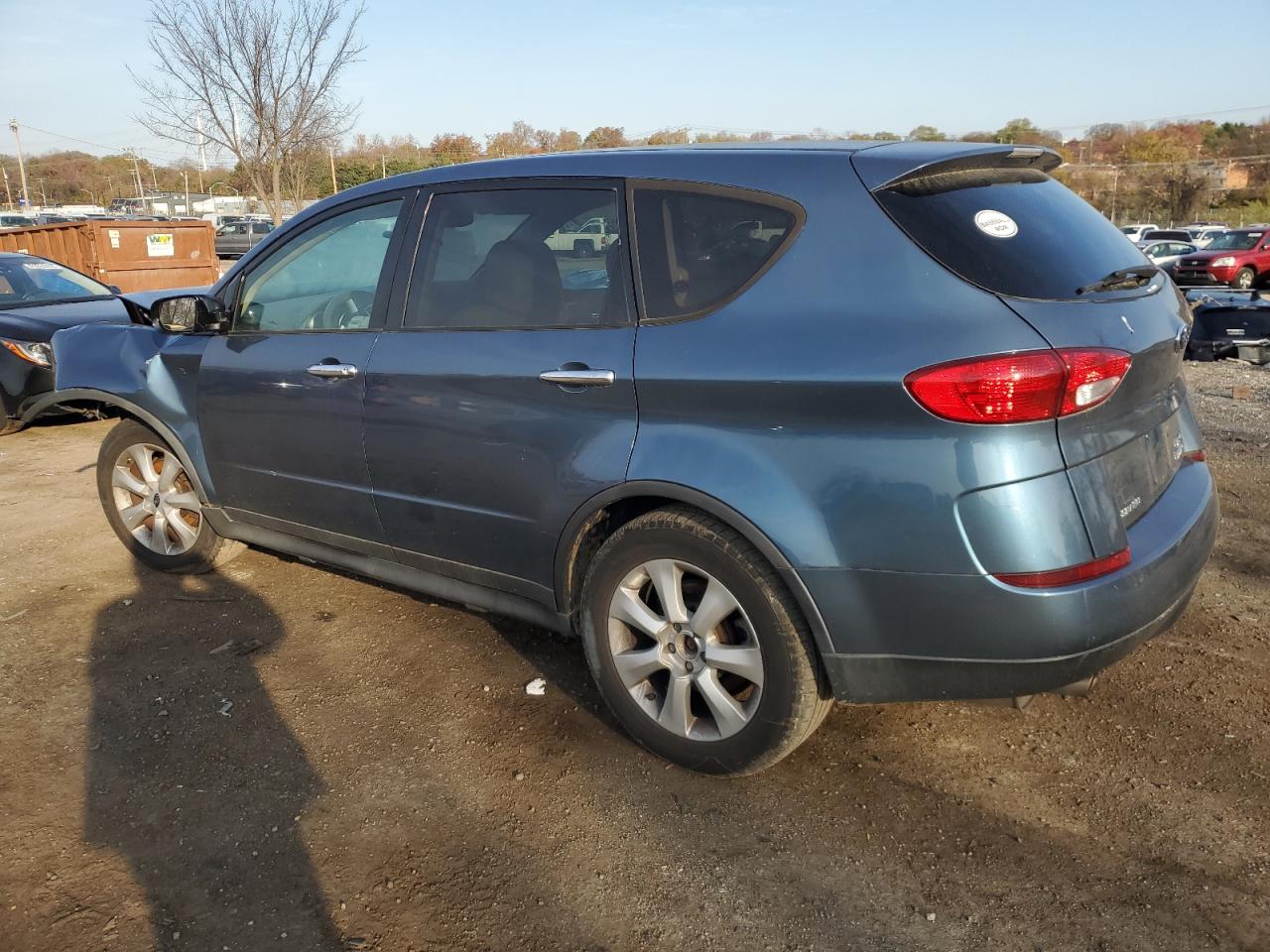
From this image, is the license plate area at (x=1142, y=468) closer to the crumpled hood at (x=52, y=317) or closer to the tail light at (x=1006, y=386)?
the tail light at (x=1006, y=386)

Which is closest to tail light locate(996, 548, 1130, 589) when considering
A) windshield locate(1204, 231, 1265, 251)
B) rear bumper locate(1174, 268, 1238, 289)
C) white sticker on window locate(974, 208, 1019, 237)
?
white sticker on window locate(974, 208, 1019, 237)

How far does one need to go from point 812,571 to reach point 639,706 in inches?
31.9

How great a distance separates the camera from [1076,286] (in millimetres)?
2541

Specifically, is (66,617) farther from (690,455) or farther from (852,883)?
(852,883)

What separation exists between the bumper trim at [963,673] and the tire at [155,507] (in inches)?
129

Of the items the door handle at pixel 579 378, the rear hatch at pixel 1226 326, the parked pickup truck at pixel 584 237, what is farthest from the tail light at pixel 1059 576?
the rear hatch at pixel 1226 326

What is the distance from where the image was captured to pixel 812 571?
8.29ft

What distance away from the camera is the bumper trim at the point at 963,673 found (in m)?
2.41

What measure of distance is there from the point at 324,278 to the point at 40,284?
6.65 meters

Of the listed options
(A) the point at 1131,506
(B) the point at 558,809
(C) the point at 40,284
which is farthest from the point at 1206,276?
(B) the point at 558,809

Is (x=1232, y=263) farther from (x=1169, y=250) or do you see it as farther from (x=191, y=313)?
(x=191, y=313)

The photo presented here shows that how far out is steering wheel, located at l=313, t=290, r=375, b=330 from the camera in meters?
3.68

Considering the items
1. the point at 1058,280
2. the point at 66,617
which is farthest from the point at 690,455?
the point at 66,617

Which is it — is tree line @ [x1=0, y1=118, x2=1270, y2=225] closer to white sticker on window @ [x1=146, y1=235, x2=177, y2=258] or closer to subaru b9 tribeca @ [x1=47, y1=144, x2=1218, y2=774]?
white sticker on window @ [x1=146, y1=235, x2=177, y2=258]
